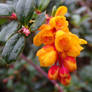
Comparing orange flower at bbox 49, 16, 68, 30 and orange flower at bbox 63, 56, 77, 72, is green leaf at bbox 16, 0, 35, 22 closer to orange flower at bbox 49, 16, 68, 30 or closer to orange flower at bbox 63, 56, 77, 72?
orange flower at bbox 49, 16, 68, 30

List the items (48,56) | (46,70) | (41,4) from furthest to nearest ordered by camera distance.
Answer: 1. (46,70)
2. (41,4)
3. (48,56)

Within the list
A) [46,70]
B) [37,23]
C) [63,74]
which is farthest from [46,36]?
[46,70]

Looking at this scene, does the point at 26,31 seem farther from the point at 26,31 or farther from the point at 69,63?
the point at 69,63

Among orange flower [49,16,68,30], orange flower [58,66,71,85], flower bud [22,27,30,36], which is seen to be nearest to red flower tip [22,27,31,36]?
flower bud [22,27,30,36]

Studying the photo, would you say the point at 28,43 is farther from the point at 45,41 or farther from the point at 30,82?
the point at 45,41

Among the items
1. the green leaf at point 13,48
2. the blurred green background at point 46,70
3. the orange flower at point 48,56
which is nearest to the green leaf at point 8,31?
the green leaf at point 13,48
